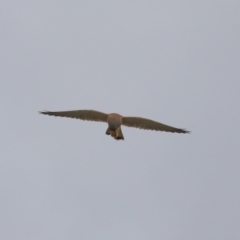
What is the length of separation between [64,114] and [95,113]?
3.12ft

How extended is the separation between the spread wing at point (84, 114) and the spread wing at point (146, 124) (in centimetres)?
70

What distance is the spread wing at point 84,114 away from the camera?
23.6 m

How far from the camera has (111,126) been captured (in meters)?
23.3

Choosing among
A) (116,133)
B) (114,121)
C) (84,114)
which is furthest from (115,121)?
(84,114)

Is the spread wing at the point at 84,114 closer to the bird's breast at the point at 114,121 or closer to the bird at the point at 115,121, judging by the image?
the bird at the point at 115,121

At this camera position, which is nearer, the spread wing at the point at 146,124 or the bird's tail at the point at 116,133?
the bird's tail at the point at 116,133

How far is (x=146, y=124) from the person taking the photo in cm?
2391

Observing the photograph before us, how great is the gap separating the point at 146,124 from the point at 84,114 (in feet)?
6.35

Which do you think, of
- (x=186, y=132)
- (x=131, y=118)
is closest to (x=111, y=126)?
(x=131, y=118)

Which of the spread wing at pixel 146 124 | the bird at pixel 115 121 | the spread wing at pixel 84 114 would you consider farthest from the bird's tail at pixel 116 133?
the spread wing at pixel 84 114

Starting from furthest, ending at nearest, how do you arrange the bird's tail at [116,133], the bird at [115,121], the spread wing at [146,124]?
the spread wing at [146,124]
the bird at [115,121]
the bird's tail at [116,133]

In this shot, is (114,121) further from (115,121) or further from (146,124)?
(146,124)

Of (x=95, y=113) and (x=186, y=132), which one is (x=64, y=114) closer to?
(x=95, y=113)

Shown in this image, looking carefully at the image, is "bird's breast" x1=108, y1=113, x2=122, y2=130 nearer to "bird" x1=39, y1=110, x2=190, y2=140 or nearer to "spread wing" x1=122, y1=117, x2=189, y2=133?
"bird" x1=39, y1=110, x2=190, y2=140
